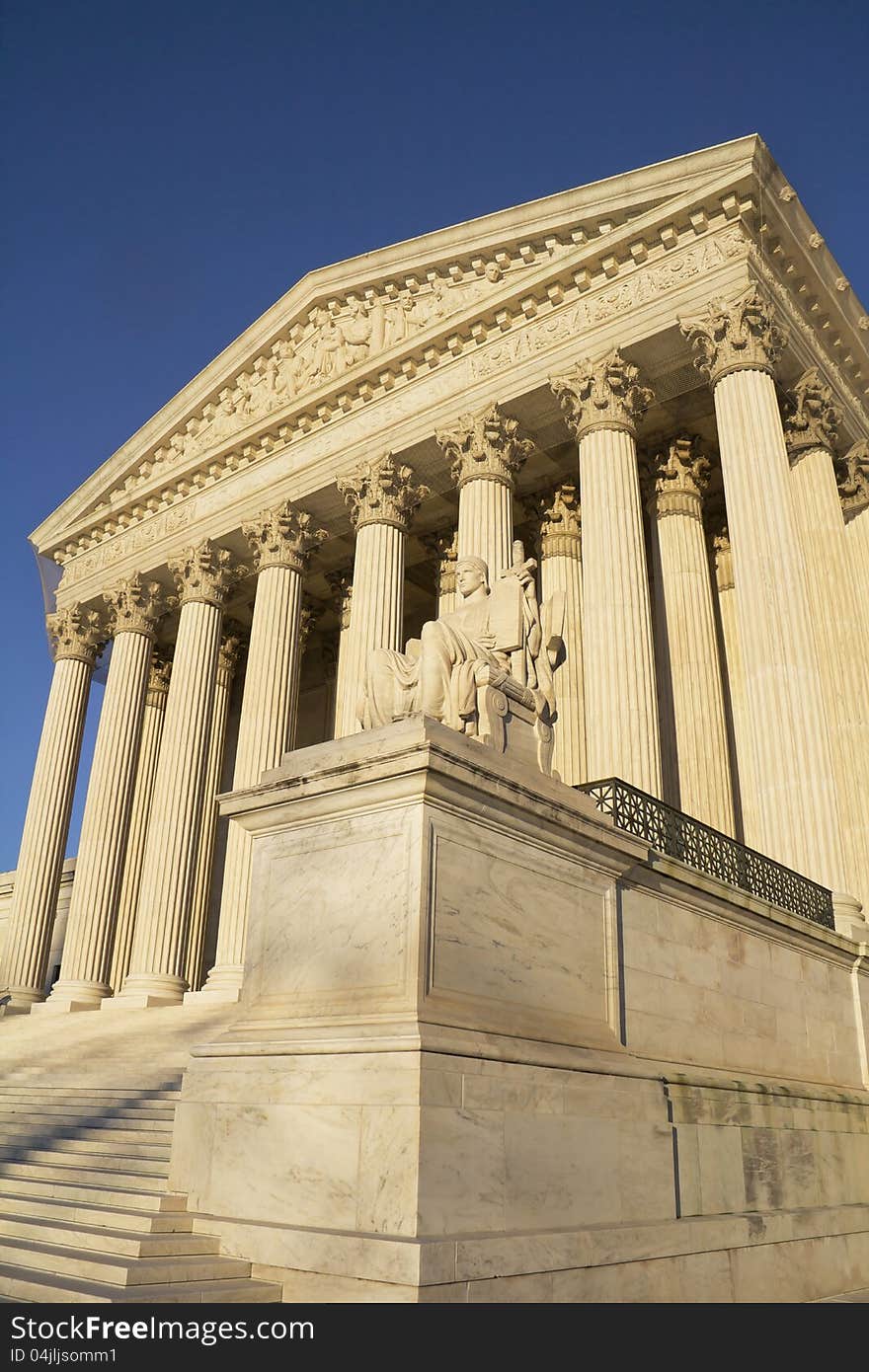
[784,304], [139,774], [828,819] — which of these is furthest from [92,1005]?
[784,304]

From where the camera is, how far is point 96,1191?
35.4 ft

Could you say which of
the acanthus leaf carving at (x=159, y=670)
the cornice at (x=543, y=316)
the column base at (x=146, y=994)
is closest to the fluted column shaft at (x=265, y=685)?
the column base at (x=146, y=994)

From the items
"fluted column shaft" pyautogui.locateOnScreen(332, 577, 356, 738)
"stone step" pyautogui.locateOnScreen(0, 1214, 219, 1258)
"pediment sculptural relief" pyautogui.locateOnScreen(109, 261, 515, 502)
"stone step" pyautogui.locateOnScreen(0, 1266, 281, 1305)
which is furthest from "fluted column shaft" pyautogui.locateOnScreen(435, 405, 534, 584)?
"stone step" pyautogui.locateOnScreen(0, 1266, 281, 1305)

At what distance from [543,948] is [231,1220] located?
3.89 metres

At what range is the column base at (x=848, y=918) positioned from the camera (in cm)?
1888

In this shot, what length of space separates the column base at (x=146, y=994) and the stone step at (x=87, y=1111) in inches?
395

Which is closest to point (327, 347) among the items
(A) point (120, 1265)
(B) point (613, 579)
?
(B) point (613, 579)

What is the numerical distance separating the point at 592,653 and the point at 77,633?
2081 centimetres

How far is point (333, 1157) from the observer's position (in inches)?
358

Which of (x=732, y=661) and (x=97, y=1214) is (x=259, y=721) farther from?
(x=97, y=1214)

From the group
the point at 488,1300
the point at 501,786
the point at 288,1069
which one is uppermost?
the point at 501,786

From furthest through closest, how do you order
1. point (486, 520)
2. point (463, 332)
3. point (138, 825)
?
point (138, 825)
point (463, 332)
point (486, 520)

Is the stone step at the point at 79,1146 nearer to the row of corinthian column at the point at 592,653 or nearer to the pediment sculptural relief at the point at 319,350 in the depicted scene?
the row of corinthian column at the point at 592,653

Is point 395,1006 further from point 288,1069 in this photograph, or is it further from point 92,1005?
point 92,1005
